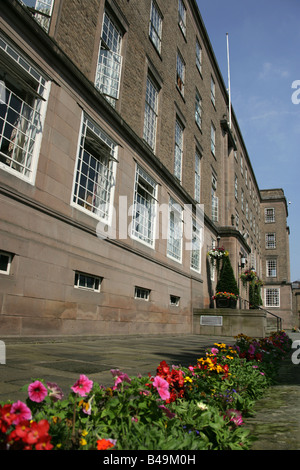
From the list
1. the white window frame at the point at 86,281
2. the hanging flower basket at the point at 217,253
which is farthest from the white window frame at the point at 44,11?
the hanging flower basket at the point at 217,253

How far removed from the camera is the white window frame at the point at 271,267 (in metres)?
49.3

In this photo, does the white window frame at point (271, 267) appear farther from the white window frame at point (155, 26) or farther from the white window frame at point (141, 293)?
the white window frame at point (141, 293)

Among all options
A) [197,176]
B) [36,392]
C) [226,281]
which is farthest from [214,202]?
[36,392]

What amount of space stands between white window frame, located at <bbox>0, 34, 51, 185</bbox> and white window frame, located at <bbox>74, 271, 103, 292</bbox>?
2.63 m

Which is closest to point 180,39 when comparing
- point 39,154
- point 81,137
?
point 81,137

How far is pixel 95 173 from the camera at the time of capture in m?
9.84

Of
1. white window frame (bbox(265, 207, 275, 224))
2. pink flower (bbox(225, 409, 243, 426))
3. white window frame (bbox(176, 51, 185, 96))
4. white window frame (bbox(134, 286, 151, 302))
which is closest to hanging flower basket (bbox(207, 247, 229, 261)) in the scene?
white window frame (bbox(134, 286, 151, 302))

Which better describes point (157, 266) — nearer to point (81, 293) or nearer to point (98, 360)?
point (81, 293)

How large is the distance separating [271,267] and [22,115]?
159 ft

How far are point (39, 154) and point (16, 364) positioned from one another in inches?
191

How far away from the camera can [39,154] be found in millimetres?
7270

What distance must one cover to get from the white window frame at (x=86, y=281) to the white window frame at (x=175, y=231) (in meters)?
5.96

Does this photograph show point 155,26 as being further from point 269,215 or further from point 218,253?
point 269,215
